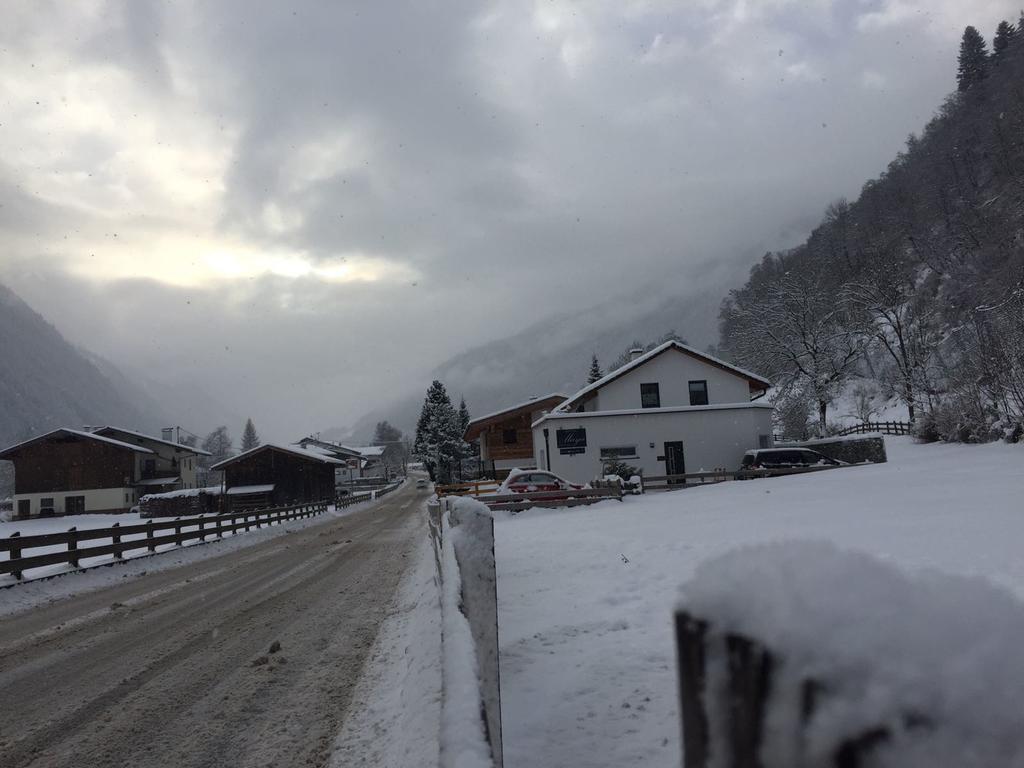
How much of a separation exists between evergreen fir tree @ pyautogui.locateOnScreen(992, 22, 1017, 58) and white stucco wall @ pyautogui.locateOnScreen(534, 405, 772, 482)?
81.7 metres

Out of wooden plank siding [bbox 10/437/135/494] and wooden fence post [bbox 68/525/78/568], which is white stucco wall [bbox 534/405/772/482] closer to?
wooden fence post [bbox 68/525/78/568]

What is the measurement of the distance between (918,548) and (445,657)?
28.5ft

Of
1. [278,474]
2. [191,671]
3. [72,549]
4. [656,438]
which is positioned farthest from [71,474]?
[191,671]

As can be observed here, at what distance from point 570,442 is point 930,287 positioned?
5592cm

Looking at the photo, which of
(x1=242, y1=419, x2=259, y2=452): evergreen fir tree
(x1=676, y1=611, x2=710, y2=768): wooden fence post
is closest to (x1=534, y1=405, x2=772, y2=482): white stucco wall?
(x1=676, y1=611, x2=710, y2=768): wooden fence post

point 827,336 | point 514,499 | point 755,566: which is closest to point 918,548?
point 755,566

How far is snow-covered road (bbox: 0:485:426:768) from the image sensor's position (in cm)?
455

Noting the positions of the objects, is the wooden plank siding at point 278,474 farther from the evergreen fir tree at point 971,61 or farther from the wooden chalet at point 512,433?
the evergreen fir tree at point 971,61

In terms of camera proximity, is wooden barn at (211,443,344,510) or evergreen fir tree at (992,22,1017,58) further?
evergreen fir tree at (992,22,1017,58)

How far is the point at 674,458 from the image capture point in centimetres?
3209

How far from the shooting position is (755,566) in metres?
0.75

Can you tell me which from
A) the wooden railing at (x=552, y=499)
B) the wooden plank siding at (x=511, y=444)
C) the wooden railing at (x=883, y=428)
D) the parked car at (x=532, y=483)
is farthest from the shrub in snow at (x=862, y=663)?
the wooden railing at (x=883, y=428)

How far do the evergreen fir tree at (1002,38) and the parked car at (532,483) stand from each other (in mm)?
93307

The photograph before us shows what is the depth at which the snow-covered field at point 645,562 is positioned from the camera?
4.22 m
